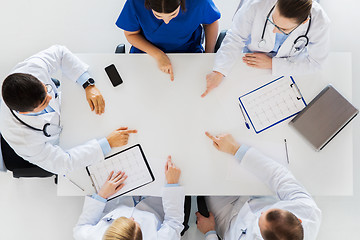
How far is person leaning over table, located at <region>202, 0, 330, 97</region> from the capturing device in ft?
4.22

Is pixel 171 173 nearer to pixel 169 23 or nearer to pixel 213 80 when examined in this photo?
pixel 213 80

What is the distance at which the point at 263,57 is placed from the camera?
4.71ft

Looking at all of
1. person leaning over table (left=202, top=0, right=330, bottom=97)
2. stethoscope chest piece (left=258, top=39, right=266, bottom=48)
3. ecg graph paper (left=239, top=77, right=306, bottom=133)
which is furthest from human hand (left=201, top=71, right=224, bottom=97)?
stethoscope chest piece (left=258, top=39, right=266, bottom=48)

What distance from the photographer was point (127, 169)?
1413 millimetres

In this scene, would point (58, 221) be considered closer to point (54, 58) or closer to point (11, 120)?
point (11, 120)

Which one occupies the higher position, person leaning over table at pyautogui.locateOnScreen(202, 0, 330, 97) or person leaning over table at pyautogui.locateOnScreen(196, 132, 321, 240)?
person leaning over table at pyautogui.locateOnScreen(202, 0, 330, 97)

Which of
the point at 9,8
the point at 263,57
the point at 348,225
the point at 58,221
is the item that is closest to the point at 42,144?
the point at 58,221

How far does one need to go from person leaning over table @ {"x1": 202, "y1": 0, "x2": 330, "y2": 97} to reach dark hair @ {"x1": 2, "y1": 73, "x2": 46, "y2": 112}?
0.74 metres

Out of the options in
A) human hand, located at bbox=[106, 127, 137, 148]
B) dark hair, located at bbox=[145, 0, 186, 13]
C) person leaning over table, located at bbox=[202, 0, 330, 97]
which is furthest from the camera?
human hand, located at bbox=[106, 127, 137, 148]

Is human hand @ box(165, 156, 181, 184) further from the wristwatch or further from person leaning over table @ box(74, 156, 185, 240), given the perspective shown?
the wristwatch

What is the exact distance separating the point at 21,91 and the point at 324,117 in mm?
1311

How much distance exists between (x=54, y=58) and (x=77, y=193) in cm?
66

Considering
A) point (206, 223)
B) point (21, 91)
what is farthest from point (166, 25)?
point (206, 223)

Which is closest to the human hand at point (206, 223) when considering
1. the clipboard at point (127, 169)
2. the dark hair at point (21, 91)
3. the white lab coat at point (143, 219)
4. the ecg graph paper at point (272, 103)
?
the white lab coat at point (143, 219)
